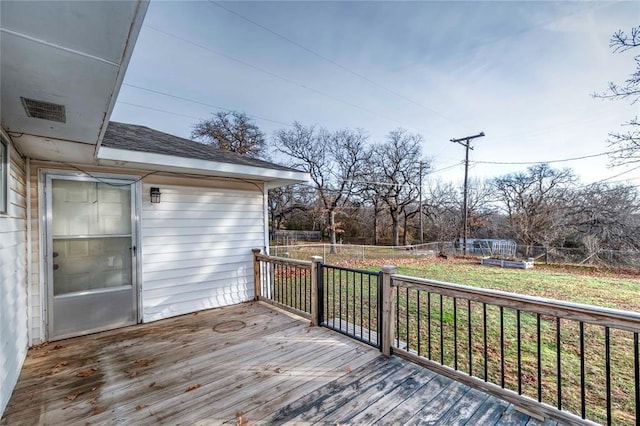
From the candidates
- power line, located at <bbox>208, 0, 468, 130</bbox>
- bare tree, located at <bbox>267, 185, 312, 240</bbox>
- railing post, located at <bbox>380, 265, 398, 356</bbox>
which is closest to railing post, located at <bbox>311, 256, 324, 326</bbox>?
railing post, located at <bbox>380, 265, 398, 356</bbox>

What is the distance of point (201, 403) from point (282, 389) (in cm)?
64

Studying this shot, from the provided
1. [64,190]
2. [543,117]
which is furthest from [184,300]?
[543,117]

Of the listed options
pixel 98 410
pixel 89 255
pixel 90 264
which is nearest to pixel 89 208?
pixel 89 255

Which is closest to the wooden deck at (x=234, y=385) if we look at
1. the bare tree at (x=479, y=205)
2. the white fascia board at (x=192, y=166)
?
the white fascia board at (x=192, y=166)

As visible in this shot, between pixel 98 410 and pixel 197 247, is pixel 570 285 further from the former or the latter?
pixel 98 410

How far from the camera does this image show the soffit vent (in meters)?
1.75

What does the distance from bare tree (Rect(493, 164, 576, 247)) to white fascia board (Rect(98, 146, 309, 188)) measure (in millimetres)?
13998

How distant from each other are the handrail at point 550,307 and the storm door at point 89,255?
3.87 meters

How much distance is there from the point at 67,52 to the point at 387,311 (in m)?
3.02

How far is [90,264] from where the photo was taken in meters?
3.51

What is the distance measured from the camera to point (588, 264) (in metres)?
10.8

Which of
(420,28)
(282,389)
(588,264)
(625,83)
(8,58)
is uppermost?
(420,28)

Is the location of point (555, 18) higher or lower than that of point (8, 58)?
higher

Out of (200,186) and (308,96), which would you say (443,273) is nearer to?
(200,186)
